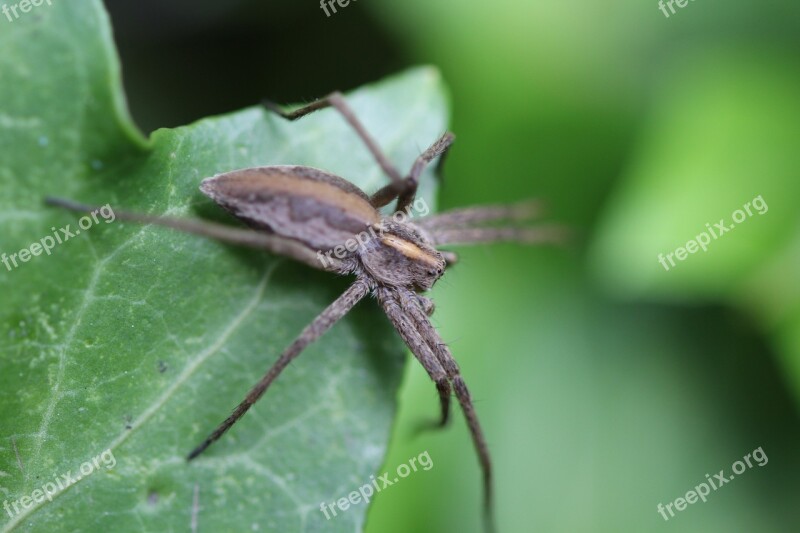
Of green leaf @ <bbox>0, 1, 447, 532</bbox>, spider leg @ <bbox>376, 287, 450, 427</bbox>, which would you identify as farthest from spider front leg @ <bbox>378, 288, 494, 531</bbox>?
green leaf @ <bbox>0, 1, 447, 532</bbox>

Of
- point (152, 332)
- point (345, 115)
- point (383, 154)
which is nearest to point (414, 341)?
point (383, 154)

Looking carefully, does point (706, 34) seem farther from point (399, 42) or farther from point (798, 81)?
point (399, 42)

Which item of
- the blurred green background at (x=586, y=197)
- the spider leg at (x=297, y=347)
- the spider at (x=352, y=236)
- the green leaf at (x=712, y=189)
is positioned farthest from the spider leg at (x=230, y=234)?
the green leaf at (x=712, y=189)

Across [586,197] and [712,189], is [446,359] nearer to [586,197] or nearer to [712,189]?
[586,197]

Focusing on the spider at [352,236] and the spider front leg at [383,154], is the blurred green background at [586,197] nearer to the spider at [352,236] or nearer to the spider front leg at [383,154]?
the spider at [352,236]

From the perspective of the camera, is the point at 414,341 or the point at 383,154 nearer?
the point at 383,154

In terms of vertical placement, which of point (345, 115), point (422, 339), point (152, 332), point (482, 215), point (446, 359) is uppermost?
point (345, 115)

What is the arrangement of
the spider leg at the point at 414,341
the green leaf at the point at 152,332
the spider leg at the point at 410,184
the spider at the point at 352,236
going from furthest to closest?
1. the spider leg at the point at 414,341
2. the spider leg at the point at 410,184
3. the spider at the point at 352,236
4. the green leaf at the point at 152,332

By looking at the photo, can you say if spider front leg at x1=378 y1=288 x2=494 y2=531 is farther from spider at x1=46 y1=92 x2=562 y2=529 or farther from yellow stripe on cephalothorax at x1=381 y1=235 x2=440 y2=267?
yellow stripe on cephalothorax at x1=381 y1=235 x2=440 y2=267
